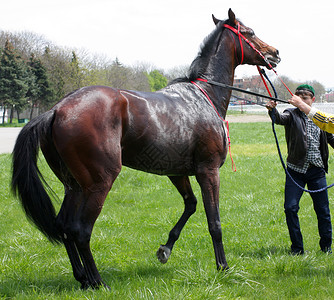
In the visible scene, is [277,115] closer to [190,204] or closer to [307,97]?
[307,97]

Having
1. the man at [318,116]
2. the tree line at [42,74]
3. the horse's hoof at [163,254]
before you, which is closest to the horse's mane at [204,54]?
the man at [318,116]

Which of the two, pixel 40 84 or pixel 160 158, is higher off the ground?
pixel 160 158

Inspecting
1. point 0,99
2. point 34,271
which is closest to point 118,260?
point 34,271

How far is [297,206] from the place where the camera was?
5.02m

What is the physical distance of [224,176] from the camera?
10555 millimetres

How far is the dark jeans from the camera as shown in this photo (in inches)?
197

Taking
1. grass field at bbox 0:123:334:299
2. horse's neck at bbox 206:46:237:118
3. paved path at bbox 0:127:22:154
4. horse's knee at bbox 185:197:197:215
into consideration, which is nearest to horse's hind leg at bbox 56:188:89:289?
grass field at bbox 0:123:334:299

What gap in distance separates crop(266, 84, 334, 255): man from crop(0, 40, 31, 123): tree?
41536 millimetres

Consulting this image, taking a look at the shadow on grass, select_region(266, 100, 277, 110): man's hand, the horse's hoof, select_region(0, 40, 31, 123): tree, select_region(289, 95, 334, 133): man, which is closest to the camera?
the shadow on grass

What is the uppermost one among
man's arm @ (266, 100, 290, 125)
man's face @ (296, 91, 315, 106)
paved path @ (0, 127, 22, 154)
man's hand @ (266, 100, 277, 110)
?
man's face @ (296, 91, 315, 106)

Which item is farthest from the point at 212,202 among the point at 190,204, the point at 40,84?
the point at 40,84

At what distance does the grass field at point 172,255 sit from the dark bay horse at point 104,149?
0.31m

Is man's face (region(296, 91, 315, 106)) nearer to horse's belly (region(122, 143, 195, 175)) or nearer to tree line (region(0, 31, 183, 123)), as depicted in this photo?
horse's belly (region(122, 143, 195, 175))

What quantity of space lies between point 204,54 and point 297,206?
2270mm
